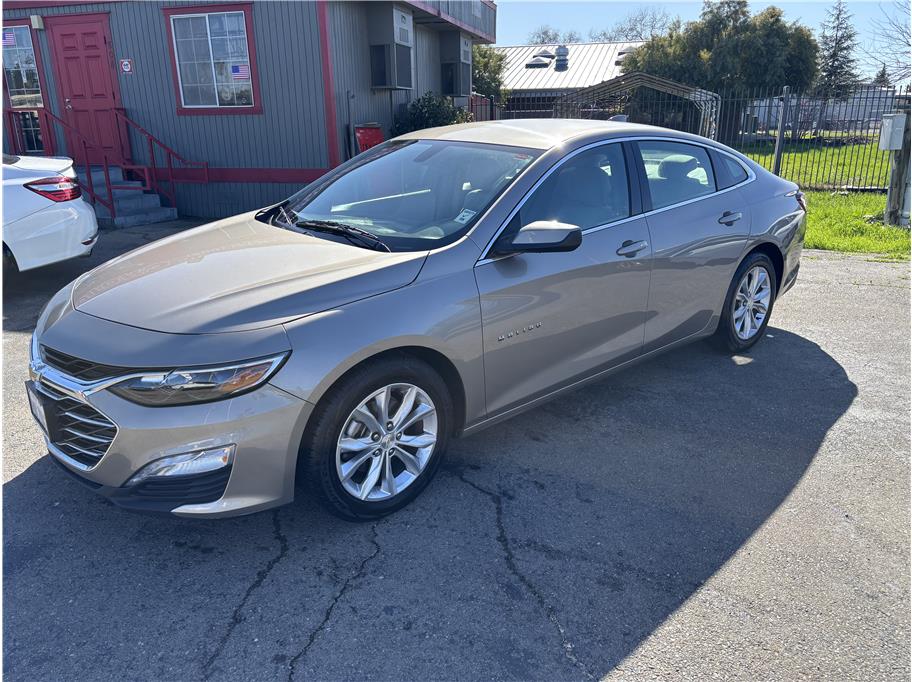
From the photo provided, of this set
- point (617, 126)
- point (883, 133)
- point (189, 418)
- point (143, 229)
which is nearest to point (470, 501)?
point (189, 418)

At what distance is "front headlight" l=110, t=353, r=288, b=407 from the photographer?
2.54 metres

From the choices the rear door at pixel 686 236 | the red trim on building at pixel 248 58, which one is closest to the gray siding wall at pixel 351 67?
the red trim on building at pixel 248 58

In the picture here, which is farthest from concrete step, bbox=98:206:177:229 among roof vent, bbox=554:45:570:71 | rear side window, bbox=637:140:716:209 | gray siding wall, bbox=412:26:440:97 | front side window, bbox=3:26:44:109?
roof vent, bbox=554:45:570:71

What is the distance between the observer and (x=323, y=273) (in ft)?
9.71

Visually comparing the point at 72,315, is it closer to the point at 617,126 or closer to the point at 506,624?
the point at 506,624

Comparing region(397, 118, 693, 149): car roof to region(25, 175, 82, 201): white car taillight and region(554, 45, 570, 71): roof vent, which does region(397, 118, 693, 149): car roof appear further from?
region(554, 45, 570, 71): roof vent

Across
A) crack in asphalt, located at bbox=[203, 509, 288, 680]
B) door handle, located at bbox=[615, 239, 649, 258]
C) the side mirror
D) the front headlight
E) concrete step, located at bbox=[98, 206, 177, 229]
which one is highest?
the side mirror

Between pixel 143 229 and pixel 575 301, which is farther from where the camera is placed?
pixel 143 229

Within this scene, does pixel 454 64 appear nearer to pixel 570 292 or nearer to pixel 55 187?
pixel 55 187

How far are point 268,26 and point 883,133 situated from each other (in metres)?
9.14

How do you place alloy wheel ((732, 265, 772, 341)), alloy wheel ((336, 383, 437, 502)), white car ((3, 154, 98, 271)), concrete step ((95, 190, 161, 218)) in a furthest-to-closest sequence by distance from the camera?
concrete step ((95, 190, 161, 218)), white car ((3, 154, 98, 271)), alloy wheel ((732, 265, 772, 341)), alloy wheel ((336, 383, 437, 502))

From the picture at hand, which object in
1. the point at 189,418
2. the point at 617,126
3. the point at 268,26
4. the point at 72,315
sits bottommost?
the point at 189,418

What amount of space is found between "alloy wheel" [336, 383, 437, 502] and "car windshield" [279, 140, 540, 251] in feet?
2.35

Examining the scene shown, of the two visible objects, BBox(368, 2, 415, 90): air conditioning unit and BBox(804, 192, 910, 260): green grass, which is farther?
BBox(368, 2, 415, 90): air conditioning unit
